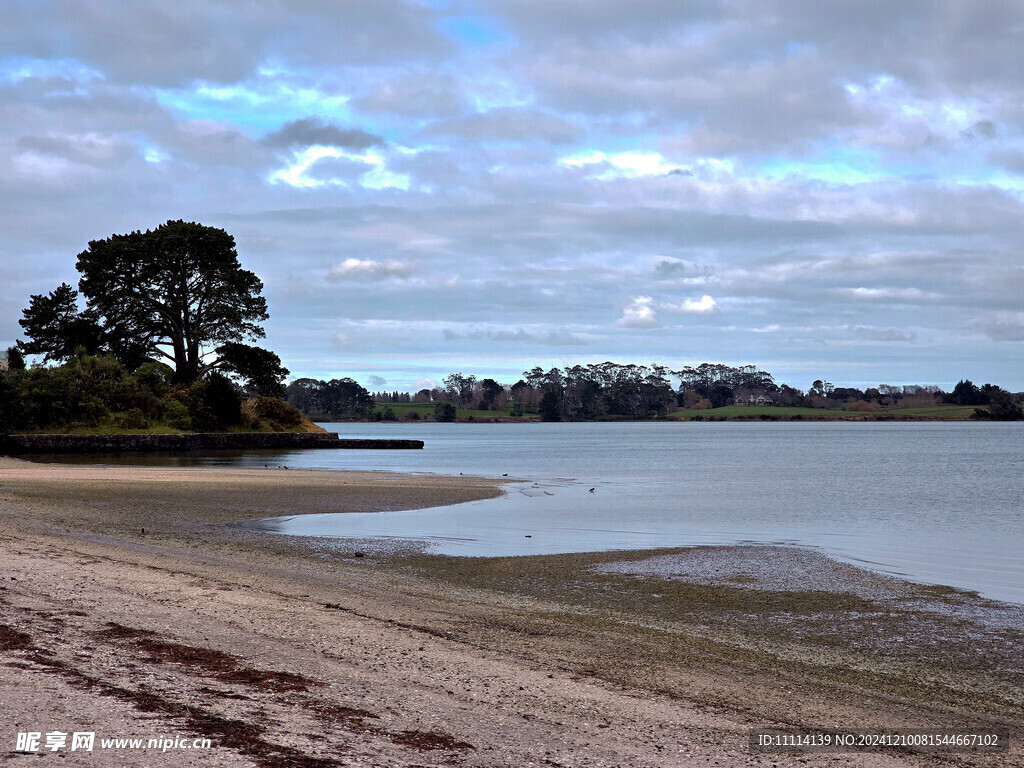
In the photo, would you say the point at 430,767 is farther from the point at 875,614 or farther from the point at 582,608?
the point at 875,614

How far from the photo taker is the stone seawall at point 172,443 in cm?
4562

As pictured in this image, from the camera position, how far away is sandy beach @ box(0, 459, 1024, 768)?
16.8ft

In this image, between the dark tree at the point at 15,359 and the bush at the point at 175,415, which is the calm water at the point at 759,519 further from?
the dark tree at the point at 15,359

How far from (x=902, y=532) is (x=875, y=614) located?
31.7ft

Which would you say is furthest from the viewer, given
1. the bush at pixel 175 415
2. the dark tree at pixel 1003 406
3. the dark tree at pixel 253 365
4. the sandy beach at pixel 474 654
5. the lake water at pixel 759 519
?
the dark tree at pixel 1003 406

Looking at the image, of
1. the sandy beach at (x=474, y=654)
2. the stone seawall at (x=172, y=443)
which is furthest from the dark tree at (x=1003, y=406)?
the sandy beach at (x=474, y=654)

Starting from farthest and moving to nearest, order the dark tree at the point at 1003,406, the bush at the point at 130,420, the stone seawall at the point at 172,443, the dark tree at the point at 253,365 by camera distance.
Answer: the dark tree at the point at 1003,406
the dark tree at the point at 253,365
the bush at the point at 130,420
the stone seawall at the point at 172,443

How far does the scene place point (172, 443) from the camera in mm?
51875

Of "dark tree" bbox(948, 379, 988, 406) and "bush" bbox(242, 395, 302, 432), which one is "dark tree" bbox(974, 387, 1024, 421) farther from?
"bush" bbox(242, 395, 302, 432)

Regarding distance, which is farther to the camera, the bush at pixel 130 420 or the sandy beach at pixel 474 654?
the bush at pixel 130 420

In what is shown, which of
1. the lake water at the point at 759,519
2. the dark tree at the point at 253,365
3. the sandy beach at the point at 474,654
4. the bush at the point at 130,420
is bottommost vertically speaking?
the lake water at the point at 759,519

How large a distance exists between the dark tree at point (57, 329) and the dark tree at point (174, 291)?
1079 millimetres

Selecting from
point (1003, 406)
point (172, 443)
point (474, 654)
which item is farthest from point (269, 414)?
point (1003, 406)

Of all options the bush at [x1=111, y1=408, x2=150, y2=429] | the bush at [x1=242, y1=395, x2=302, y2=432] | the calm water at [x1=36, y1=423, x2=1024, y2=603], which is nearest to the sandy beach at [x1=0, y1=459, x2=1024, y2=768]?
the calm water at [x1=36, y1=423, x2=1024, y2=603]
